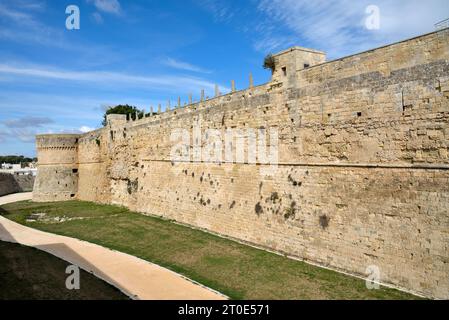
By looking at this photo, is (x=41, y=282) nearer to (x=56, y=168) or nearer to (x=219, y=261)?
(x=219, y=261)

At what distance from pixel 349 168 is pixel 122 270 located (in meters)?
6.55

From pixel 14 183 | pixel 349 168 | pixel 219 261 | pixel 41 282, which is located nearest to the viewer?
pixel 41 282

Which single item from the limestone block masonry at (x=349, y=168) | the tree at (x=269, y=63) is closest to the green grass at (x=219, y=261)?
the limestone block masonry at (x=349, y=168)

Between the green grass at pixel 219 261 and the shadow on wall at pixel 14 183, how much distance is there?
70.8 ft

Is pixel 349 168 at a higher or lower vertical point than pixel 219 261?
higher

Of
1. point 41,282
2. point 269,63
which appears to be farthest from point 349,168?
point 41,282

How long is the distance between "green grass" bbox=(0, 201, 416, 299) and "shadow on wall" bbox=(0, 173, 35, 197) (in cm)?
2157

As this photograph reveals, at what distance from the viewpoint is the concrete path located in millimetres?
8484

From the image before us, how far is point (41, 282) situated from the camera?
28.9ft

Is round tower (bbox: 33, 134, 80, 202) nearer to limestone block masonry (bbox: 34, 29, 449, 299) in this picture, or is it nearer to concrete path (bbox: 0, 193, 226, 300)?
concrete path (bbox: 0, 193, 226, 300)

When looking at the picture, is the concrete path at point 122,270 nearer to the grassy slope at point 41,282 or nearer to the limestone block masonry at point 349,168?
the grassy slope at point 41,282

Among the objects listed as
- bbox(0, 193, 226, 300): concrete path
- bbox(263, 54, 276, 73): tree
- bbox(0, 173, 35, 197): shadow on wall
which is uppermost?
bbox(263, 54, 276, 73): tree

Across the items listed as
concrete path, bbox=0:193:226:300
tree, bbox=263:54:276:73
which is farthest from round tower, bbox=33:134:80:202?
tree, bbox=263:54:276:73
